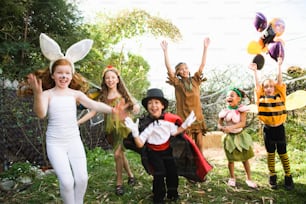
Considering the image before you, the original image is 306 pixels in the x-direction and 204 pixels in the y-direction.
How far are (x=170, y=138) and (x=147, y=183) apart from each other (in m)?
0.28

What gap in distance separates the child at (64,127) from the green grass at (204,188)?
24cm

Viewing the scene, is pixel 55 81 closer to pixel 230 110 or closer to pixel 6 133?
pixel 230 110

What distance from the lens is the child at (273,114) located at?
103cm

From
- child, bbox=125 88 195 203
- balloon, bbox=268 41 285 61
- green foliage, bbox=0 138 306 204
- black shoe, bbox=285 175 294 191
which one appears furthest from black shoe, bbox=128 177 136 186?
balloon, bbox=268 41 285 61

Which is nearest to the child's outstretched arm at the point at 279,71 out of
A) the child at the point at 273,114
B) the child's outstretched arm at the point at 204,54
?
the child at the point at 273,114

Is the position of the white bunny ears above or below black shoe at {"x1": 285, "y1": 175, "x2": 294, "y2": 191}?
above

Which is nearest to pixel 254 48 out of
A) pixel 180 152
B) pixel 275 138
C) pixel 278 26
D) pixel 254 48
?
pixel 254 48

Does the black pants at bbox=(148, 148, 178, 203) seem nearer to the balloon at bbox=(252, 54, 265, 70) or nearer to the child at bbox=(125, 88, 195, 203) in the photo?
the child at bbox=(125, 88, 195, 203)

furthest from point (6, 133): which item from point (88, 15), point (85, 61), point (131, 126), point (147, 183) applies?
point (131, 126)

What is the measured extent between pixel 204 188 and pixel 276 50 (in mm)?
517

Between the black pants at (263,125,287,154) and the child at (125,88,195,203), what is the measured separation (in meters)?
0.36

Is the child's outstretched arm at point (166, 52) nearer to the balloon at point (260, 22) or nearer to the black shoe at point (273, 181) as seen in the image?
the balloon at point (260, 22)

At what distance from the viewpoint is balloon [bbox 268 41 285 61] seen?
41.2 inches

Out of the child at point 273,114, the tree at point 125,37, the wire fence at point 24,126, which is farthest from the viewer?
the wire fence at point 24,126
